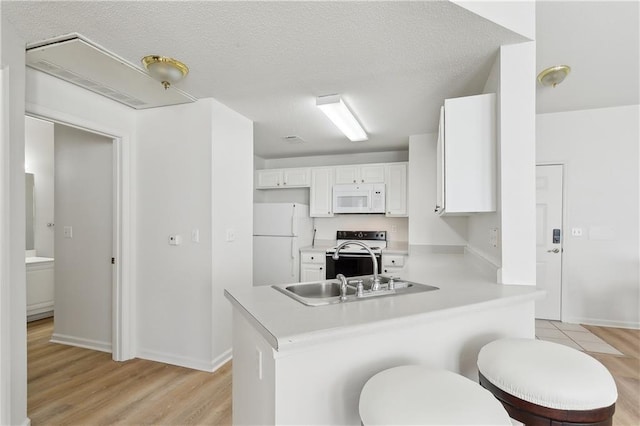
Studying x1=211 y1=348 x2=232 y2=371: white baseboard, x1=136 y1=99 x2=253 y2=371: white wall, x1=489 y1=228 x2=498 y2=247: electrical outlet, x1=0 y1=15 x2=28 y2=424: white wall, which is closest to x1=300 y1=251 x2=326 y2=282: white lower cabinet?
x1=136 y1=99 x2=253 y2=371: white wall

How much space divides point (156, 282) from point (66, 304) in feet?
3.76

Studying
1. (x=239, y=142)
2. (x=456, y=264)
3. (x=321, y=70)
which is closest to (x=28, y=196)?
(x=239, y=142)

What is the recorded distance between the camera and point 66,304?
3.17m

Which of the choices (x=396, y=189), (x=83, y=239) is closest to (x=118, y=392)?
(x=83, y=239)

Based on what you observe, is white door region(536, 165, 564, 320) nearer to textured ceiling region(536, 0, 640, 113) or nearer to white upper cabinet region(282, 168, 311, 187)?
textured ceiling region(536, 0, 640, 113)

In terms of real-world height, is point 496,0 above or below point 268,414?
above

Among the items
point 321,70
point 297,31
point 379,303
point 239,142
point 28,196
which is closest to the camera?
point 379,303

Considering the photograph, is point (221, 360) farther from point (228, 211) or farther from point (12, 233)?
point (12, 233)

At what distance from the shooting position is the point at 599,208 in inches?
138

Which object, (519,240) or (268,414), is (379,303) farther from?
(519,240)

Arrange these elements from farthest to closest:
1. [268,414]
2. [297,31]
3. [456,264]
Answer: [456,264] < [297,31] < [268,414]

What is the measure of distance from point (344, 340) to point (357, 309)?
0.52 feet

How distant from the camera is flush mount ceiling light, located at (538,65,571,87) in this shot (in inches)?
96.2

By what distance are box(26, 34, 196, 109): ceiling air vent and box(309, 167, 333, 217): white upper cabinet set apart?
2289 mm
